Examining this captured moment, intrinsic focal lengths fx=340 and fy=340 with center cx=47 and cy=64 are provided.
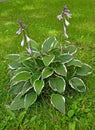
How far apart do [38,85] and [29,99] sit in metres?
0.28

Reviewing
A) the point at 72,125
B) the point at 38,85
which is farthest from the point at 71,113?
the point at 38,85

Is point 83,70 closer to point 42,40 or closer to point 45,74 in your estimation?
point 45,74

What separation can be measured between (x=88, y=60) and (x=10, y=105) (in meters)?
2.09

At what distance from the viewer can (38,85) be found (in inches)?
210

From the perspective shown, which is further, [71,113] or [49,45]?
[49,45]

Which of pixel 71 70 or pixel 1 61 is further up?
pixel 71 70

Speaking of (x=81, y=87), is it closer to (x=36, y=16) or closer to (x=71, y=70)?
(x=71, y=70)

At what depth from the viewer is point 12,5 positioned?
1134 cm

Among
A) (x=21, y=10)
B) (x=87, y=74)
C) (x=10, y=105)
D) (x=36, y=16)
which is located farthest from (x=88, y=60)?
(x=21, y=10)

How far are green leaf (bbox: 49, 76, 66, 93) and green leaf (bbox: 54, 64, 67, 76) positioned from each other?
0.11m

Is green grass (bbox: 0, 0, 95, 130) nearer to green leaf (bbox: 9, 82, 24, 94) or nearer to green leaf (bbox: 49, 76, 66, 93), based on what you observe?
green leaf (bbox: 9, 82, 24, 94)

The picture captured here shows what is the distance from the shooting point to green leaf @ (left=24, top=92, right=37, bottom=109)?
17.5 feet

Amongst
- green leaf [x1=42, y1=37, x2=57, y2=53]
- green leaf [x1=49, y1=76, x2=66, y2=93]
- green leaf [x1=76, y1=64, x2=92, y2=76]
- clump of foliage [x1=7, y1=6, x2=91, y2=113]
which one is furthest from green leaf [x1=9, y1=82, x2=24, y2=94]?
green leaf [x1=76, y1=64, x2=92, y2=76]

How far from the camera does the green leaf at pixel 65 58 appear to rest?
561 centimetres
